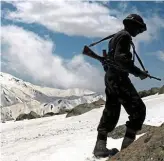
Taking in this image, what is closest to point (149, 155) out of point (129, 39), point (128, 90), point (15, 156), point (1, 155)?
point (128, 90)

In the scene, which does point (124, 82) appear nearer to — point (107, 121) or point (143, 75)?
point (143, 75)

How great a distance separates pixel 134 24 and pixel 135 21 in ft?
0.24

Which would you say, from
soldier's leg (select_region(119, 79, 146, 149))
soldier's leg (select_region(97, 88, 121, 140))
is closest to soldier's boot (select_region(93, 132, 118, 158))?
soldier's leg (select_region(97, 88, 121, 140))

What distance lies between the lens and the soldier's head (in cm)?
908

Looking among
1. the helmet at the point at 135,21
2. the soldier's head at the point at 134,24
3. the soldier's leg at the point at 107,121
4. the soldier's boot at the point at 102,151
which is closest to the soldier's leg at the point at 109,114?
the soldier's leg at the point at 107,121

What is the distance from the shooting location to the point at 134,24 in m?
9.11

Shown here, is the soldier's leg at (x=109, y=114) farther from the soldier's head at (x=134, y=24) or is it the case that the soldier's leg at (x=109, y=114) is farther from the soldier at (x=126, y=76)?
the soldier's head at (x=134, y=24)

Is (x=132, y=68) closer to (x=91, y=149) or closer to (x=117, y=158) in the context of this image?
(x=117, y=158)

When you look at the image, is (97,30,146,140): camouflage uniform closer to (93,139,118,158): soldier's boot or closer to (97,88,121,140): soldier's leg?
(97,88,121,140): soldier's leg

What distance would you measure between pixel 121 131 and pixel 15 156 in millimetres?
2881

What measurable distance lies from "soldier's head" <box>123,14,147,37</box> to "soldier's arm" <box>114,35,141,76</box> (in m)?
0.36

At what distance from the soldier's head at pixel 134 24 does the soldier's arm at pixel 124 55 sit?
356 mm

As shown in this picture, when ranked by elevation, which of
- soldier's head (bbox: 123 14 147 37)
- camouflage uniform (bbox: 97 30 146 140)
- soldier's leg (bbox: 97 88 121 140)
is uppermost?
soldier's head (bbox: 123 14 147 37)

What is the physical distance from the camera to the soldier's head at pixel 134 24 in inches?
357
